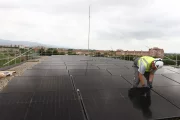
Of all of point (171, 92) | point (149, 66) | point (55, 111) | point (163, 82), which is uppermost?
point (149, 66)

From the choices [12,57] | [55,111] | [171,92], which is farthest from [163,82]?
[12,57]

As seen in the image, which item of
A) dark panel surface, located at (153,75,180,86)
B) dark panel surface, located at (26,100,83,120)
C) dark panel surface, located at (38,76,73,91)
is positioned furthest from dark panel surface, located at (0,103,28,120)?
dark panel surface, located at (153,75,180,86)

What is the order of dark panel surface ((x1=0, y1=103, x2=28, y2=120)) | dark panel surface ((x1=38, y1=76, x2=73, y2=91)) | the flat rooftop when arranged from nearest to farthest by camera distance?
dark panel surface ((x1=0, y1=103, x2=28, y2=120))
the flat rooftop
dark panel surface ((x1=38, y1=76, x2=73, y2=91))

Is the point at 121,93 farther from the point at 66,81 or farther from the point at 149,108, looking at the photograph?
the point at 66,81

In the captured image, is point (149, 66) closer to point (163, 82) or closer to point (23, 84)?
point (163, 82)

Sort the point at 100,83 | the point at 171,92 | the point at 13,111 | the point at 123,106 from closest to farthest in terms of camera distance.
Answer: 1. the point at 13,111
2. the point at 123,106
3. the point at 171,92
4. the point at 100,83

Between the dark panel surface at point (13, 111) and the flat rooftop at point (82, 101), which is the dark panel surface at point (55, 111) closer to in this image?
the flat rooftop at point (82, 101)

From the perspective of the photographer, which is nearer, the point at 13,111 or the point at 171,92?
the point at 13,111

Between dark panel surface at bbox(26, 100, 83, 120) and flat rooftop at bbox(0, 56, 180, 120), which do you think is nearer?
dark panel surface at bbox(26, 100, 83, 120)

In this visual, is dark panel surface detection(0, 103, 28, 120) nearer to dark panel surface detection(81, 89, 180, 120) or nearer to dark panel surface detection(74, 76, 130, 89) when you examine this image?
dark panel surface detection(81, 89, 180, 120)

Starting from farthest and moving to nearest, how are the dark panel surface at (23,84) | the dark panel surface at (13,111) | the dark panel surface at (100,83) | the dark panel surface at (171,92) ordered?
the dark panel surface at (100,83) → the dark panel surface at (23,84) → the dark panel surface at (171,92) → the dark panel surface at (13,111)

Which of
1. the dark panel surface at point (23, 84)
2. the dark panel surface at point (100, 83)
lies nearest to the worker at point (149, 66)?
the dark panel surface at point (100, 83)

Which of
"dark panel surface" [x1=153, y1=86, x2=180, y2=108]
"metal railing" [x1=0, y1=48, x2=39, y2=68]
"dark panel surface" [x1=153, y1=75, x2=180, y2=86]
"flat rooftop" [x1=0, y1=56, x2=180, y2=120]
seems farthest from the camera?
"metal railing" [x1=0, y1=48, x2=39, y2=68]

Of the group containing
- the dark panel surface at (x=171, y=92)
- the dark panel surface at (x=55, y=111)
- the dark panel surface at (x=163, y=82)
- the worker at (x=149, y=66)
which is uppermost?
the worker at (x=149, y=66)
